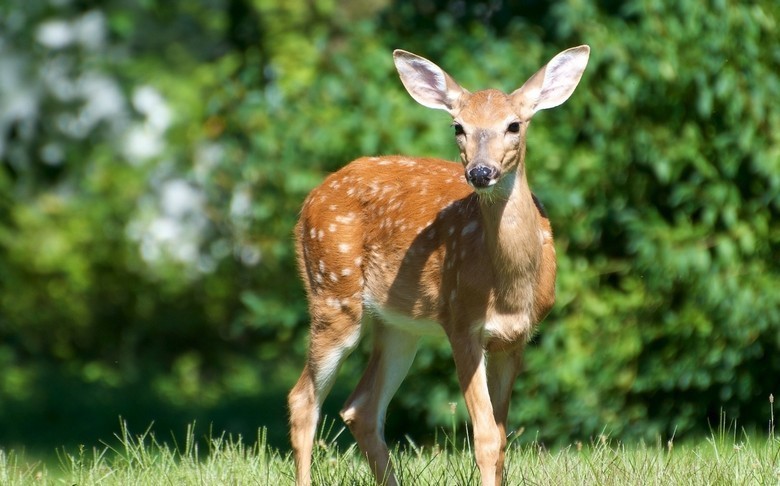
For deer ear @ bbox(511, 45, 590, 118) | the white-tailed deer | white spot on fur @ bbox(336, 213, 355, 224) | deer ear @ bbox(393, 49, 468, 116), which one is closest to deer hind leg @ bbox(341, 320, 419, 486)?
the white-tailed deer

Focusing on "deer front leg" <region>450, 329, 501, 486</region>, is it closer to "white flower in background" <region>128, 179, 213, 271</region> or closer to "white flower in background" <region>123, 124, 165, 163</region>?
"white flower in background" <region>128, 179, 213, 271</region>

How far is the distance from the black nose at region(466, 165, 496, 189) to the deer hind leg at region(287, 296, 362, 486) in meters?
1.30

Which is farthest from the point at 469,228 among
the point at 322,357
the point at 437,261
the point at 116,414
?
the point at 116,414

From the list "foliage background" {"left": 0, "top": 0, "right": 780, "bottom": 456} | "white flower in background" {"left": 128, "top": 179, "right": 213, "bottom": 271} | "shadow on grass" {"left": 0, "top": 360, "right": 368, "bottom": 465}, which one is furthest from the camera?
"white flower in background" {"left": 128, "top": 179, "right": 213, "bottom": 271}

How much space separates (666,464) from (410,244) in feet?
4.75

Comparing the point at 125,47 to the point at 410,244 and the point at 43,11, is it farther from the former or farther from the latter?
the point at 410,244

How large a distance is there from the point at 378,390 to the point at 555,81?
5.38ft

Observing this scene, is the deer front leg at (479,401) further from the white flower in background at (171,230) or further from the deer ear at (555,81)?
the white flower in background at (171,230)

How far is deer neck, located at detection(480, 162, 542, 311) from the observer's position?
211 inches

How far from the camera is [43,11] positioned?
27.6 feet

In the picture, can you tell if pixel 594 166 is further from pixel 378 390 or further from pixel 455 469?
pixel 455 469

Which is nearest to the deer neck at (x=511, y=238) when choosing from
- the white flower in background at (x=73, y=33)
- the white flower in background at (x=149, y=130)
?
the white flower in background at (x=73, y=33)

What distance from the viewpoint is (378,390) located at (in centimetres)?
621

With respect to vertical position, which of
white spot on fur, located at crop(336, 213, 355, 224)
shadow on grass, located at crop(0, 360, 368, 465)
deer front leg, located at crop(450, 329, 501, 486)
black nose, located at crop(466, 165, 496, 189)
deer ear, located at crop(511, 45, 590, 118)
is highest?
deer ear, located at crop(511, 45, 590, 118)
